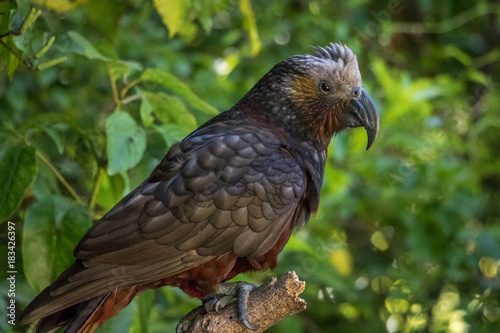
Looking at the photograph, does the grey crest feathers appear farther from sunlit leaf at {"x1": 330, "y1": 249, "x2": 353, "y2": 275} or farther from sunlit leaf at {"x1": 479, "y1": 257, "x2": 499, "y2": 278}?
sunlit leaf at {"x1": 479, "y1": 257, "x2": 499, "y2": 278}

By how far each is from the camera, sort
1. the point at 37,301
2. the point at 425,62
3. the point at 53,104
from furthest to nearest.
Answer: the point at 425,62 < the point at 53,104 < the point at 37,301

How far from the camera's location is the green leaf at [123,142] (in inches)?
81.0

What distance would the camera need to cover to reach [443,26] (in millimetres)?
4699

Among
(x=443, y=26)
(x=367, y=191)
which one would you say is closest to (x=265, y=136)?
(x=367, y=191)

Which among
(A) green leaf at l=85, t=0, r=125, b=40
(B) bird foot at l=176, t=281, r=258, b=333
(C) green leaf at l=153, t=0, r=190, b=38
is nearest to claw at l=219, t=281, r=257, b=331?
(B) bird foot at l=176, t=281, r=258, b=333

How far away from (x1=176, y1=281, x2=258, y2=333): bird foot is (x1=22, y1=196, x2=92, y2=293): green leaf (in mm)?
465

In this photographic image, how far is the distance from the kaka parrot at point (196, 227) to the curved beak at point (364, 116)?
1 centimetres

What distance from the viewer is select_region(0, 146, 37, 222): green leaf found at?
2.06m

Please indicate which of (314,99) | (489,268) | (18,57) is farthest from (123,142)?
(489,268)

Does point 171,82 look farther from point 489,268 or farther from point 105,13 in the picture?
point 489,268

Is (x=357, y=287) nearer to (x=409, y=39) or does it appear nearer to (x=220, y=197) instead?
(x=409, y=39)

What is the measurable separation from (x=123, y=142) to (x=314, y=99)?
704 mm

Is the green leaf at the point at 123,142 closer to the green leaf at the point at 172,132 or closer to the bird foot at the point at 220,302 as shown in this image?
the green leaf at the point at 172,132

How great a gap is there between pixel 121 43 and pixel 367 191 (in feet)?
6.18
